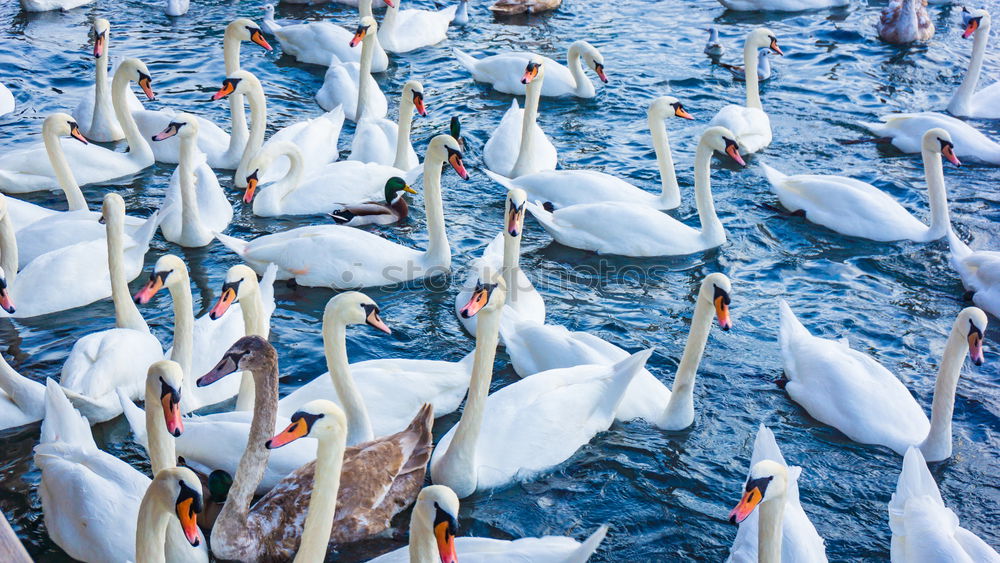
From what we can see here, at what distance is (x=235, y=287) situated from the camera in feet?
21.7

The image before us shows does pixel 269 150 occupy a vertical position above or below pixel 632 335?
above

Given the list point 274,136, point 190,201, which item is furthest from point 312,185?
point 190,201

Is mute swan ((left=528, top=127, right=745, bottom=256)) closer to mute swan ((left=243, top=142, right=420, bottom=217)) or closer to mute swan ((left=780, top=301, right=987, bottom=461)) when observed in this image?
mute swan ((left=243, top=142, right=420, bottom=217))

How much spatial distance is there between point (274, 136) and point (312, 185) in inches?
39.0

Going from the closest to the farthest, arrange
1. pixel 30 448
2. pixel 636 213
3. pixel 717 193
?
pixel 30 448 < pixel 636 213 < pixel 717 193

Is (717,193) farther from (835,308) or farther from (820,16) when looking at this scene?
(820,16)

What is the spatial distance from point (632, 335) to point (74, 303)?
4.36 metres

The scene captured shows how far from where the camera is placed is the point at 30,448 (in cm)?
662

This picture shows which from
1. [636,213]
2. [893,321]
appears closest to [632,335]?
[636,213]

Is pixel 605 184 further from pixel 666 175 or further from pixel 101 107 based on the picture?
pixel 101 107

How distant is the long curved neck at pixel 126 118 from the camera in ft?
34.4

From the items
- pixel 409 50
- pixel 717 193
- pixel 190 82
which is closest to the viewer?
pixel 717 193

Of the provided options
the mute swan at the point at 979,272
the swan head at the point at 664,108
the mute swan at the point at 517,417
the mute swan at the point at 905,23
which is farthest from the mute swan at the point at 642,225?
the mute swan at the point at 905,23

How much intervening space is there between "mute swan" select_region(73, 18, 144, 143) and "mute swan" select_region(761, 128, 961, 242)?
7.04m
